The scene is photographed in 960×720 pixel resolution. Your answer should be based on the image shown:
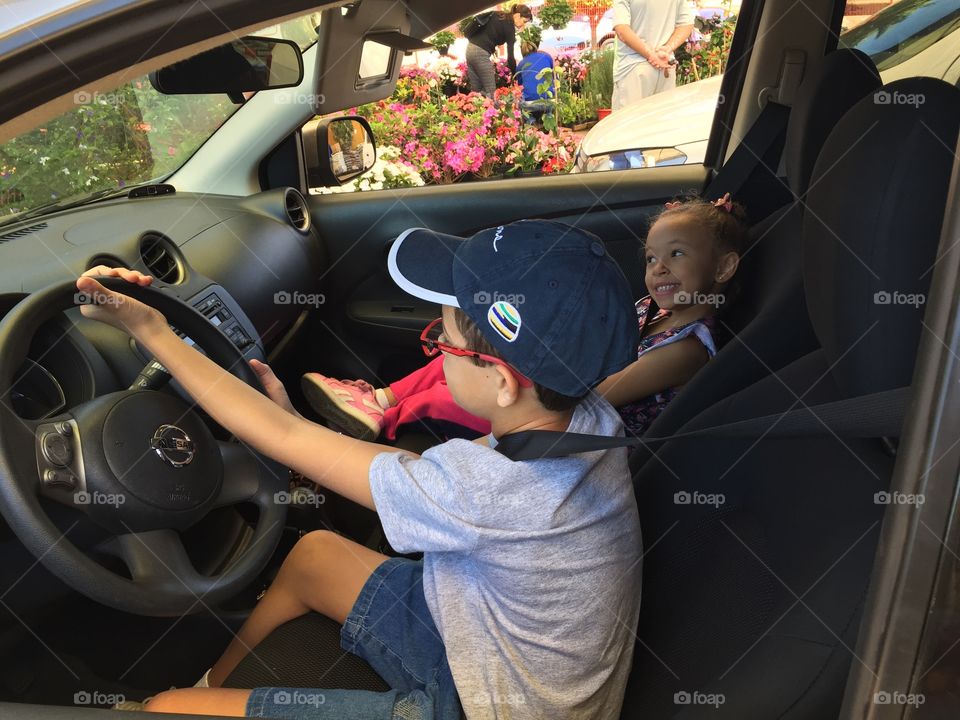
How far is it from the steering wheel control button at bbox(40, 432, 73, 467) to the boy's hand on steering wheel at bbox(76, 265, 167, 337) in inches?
6.1

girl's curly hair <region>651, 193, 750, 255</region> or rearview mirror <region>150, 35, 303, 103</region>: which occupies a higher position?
rearview mirror <region>150, 35, 303, 103</region>

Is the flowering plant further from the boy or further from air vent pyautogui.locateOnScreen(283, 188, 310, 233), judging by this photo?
the boy

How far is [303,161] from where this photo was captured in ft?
7.45

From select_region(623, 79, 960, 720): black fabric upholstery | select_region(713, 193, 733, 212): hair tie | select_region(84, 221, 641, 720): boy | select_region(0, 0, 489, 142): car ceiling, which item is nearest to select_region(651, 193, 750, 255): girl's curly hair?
select_region(713, 193, 733, 212): hair tie

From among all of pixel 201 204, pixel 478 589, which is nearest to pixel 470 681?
pixel 478 589

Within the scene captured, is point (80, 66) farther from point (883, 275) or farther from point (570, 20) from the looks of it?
point (570, 20)

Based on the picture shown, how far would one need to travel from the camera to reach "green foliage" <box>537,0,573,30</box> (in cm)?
284

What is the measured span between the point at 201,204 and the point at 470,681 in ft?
4.17

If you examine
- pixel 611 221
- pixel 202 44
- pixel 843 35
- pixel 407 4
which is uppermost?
pixel 202 44

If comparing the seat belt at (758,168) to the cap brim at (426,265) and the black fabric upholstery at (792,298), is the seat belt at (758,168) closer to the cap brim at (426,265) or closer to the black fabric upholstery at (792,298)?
the black fabric upholstery at (792,298)

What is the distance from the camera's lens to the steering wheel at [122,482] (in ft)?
3.05

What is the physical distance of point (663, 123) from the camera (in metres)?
2.58

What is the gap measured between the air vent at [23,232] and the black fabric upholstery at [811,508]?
1170 millimetres

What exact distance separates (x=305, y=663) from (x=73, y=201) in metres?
1.09
